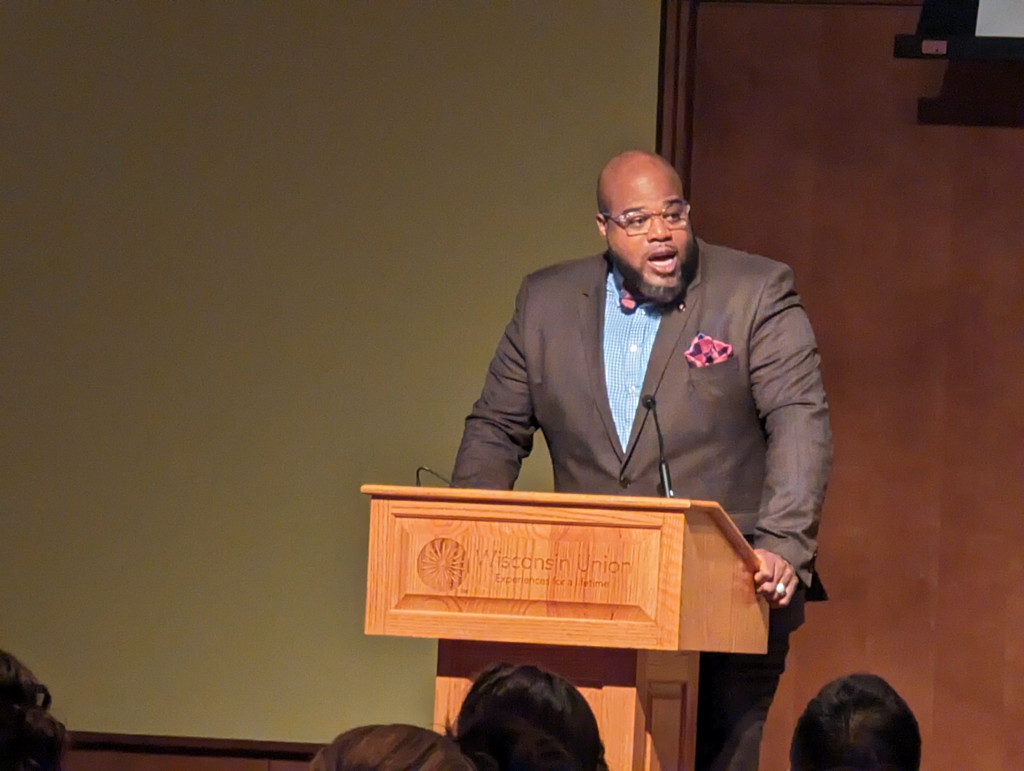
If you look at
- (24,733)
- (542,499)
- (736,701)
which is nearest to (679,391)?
(736,701)

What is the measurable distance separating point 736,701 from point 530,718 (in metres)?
1.31

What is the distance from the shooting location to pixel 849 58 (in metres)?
4.72

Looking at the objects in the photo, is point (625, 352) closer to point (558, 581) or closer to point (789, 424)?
point (789, 424)

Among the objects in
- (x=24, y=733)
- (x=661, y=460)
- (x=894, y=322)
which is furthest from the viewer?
(x=894, y=322)

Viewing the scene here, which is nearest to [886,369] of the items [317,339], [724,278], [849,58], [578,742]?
[849,58]

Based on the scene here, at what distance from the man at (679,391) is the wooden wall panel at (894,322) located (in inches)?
41.7

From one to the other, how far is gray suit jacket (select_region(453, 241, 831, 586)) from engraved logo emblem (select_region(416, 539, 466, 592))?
0.94 m

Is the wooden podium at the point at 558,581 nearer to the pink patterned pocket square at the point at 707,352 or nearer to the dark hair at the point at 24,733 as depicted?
the dark hair at the point at 24,733

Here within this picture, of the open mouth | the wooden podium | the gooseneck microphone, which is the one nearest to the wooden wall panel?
the open mouth

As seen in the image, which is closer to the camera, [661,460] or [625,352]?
[661,460]

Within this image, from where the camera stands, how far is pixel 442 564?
104 inches

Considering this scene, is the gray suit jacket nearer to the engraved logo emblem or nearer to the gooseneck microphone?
the gooseneck microphone

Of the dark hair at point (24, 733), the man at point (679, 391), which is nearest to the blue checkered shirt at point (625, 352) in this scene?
the man at point (679, 391)

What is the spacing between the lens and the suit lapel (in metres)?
3.56
